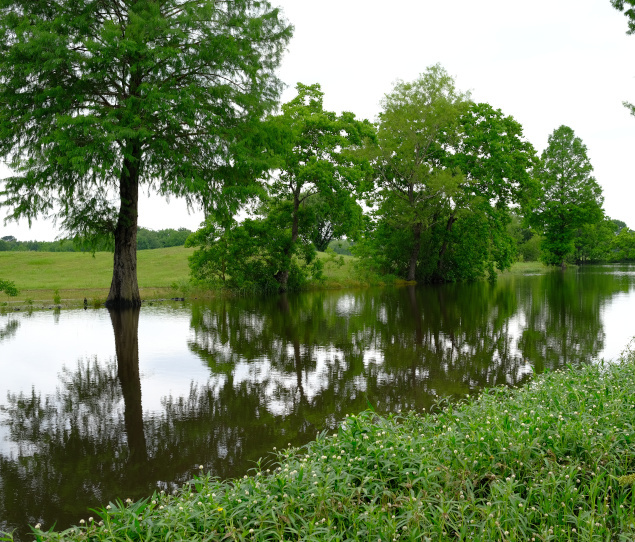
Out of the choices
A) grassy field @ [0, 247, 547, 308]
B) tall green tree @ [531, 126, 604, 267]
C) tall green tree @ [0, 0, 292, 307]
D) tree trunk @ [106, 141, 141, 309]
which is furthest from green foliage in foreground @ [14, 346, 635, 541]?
tall green tree @ [531, 126, 604, 267]

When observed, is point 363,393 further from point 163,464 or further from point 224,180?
point 224,180

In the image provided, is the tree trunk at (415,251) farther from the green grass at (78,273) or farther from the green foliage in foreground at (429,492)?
the green foliage in foreground at (429,492)

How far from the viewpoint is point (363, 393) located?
305 inches

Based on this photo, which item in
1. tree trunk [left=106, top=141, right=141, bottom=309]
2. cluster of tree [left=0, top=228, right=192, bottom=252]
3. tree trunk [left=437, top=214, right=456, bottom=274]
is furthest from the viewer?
cluster of tree [left=0, top=228, right=192, bottom=252]

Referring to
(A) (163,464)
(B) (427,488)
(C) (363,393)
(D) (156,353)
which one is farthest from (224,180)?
(B) (427,488)

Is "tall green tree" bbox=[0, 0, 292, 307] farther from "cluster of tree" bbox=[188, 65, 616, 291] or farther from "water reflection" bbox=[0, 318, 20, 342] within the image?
"water reflection" bbox=[0, 318, 20, 342]

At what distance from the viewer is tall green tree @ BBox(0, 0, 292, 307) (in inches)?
674

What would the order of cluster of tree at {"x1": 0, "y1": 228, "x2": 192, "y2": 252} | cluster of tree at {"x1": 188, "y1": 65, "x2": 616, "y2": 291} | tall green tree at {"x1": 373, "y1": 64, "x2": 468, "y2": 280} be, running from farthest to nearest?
cluster of tree at {"x1": 0, "y1": 228, "x2": 192, "y2": 252}, tall green tree at {"x1": 373, "y1": 64, "x2": 468, "y2": 280}, cluster of tree at {"x1": 188, "y1": 65, "x2": 616, "y2": 291}

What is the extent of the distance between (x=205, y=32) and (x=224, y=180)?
17.8 feet

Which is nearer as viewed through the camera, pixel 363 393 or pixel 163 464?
pixel 163 464

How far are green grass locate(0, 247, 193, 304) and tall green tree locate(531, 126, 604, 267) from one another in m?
40.2

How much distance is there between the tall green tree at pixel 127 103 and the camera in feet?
56.2

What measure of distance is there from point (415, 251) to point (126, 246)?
2188 centimetres

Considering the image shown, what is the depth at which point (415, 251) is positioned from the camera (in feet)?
121
